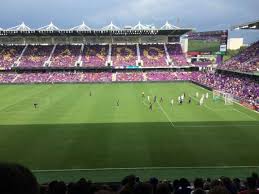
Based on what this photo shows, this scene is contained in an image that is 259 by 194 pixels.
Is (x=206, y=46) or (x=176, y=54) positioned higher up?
(x=206, y=46)

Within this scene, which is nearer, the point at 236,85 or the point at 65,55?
the point at 236,85

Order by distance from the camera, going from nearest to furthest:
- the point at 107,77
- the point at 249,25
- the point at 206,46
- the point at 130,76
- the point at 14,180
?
1. the point at 14,180
2. the point at 249,25
3. the point at 107,77
4. the point at 130,76
5. the point at 206,46

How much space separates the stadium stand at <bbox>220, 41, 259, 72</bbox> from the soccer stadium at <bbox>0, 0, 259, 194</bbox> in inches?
13.4

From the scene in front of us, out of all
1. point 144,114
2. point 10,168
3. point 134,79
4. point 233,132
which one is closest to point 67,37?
point 134,79

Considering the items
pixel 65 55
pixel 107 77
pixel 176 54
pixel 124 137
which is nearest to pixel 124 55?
pixel 107 77

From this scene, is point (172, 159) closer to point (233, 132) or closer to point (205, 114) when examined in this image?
point (233, 132)

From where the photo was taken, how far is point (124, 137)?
27672 millimetres

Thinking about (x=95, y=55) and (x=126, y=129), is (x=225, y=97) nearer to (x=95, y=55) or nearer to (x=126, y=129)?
(x=126, y=129)

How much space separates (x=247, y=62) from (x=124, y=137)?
41920 mm

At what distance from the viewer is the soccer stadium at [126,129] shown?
1005cm

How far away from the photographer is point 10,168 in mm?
2031

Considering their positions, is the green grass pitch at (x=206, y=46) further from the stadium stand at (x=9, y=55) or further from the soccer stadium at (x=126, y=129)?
the stadium stand at (x=9, y=55)

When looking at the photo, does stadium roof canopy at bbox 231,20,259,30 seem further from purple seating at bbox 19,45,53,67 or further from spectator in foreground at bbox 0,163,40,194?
spectator in foreground at bbox 0,163,40,194

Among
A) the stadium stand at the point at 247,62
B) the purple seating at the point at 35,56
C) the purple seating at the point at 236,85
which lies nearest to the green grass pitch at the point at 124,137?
the purple seating at the point at 236,85
